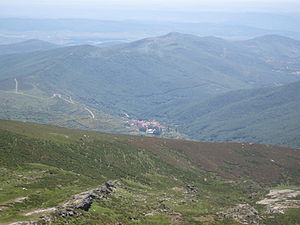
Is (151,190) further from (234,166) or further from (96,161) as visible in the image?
(234,166)

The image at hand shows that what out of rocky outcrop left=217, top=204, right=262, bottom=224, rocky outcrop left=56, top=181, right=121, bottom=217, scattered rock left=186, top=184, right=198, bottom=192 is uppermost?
rocky outcrop left=56, top=181, right=121, bottom=217

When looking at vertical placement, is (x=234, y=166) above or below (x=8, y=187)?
below

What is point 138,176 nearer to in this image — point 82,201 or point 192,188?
point 192,188

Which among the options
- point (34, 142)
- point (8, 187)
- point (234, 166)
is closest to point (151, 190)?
point (34, 142)

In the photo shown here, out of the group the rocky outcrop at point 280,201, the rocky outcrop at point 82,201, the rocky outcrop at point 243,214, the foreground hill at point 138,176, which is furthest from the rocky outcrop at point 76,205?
the rocky outcrop at point 280,201

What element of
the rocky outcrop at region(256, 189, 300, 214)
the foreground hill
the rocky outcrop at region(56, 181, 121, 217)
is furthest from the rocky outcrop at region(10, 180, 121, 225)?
the rocky outcrop at region(256, 189, 300, 214)

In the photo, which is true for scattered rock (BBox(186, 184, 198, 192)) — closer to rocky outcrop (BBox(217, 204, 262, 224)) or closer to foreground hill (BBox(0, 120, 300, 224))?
foreground hill (BBox(0, 120, 300, 224))
